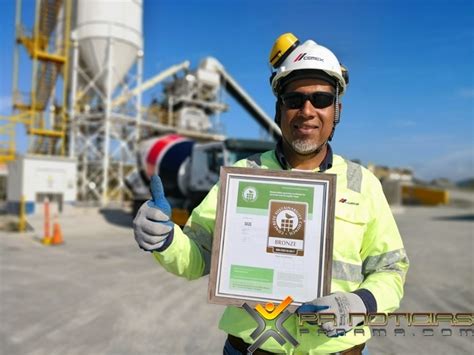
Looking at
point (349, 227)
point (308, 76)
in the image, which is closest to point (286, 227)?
point (349, 227)

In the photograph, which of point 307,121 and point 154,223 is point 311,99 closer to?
point 307,121

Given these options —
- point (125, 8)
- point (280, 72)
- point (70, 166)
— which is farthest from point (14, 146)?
point (280, 72)

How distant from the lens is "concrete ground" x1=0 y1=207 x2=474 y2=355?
13.5ft

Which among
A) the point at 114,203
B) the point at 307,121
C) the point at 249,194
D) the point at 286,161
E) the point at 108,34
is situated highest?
the point at 108,34

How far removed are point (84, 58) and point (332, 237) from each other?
2569 cm

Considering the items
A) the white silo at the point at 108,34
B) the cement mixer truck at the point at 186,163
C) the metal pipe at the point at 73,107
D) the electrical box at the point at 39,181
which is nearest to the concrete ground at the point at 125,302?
the cement mixer truck at the point at 186,163

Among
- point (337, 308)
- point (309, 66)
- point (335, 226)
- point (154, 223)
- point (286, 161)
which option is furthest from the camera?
point (286, 161)

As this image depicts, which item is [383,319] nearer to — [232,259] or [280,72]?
[232,259]

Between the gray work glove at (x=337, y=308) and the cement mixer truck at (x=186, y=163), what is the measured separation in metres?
8.66

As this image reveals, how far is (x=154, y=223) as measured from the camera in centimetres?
158

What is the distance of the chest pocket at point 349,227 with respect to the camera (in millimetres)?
1714

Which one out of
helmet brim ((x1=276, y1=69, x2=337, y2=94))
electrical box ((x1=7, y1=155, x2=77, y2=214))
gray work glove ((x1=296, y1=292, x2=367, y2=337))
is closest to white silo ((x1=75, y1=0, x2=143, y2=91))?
electrical box ((x1=7, y1=155, x2=77, y2=214))

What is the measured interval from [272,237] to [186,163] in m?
11.9

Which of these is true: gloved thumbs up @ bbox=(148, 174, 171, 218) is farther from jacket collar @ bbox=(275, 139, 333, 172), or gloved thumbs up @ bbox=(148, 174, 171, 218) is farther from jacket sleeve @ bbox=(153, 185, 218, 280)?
jacket collar @ bbox=(275, 139, 333, 172)
